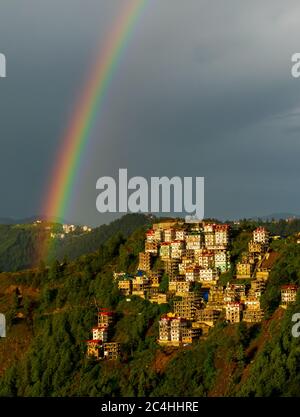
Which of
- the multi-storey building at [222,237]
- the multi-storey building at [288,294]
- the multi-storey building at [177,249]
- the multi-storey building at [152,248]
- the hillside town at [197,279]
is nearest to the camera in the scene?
the multi-storey building at [288,294]

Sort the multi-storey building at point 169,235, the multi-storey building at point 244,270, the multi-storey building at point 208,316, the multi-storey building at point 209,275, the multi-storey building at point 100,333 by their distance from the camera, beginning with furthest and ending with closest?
the multi-storey building at point 169,235 < the multi-storey building at point 209,275 < the multi-storey building at point 244,270 < the multi-storey building at point 100,333 < the multi-storey building at point 208,316

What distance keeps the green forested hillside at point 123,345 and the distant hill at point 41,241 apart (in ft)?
130

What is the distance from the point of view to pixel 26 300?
74188mm

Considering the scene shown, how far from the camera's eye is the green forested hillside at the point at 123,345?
54281mm

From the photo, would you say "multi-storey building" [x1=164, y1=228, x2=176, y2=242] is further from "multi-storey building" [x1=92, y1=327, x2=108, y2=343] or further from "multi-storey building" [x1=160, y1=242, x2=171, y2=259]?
"multi-storey building" [x1=92, y1=327, x2=108, y2=343]

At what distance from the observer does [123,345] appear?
63.2 metres

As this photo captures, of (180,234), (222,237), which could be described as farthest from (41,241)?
(222,237)

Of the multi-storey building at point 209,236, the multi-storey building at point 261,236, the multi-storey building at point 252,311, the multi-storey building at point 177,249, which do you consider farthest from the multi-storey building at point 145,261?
the multi-storey building at point 252,311

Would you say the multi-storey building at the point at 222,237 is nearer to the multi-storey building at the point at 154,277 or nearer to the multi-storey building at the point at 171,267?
the multi-storey building at the point at 171,267

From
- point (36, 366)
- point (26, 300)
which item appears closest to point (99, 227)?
point (26, 300)

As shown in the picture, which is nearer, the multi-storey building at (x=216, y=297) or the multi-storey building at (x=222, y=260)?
the multi-storey building at (x=216, y=297)

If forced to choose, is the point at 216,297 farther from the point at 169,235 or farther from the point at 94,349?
the point at 169,235

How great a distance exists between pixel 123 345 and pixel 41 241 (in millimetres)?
86916
